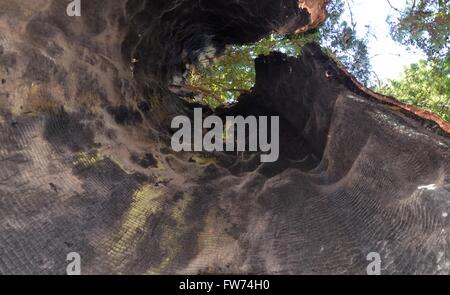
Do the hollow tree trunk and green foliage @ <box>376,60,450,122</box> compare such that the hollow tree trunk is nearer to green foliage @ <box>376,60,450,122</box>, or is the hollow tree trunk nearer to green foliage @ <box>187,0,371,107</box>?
green foliage @ <box>187,0,371,107</box>

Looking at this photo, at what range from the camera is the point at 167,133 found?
346cm

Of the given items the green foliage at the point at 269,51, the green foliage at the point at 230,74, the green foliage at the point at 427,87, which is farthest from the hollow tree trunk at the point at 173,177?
the green foliage at the point at 230,74

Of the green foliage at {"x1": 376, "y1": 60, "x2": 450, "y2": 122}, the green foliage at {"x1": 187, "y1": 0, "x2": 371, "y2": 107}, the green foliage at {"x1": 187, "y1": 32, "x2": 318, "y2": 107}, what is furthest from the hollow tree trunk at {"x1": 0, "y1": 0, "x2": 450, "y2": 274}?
the green foliage at {"x1": 187, "y1": 32, "x2": 318, "y2": 107}

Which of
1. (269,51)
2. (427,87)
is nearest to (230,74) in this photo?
(269,51)

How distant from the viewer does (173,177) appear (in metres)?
2.85

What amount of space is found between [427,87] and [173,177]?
5.34 meters

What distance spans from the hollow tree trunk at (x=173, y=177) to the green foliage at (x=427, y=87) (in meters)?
3.72

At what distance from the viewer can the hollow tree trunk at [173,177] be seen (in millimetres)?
2105

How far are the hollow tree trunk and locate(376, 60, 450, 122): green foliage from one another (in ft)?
12.2

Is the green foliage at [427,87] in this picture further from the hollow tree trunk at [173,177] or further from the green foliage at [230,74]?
the hollow tree trunk at [173,177]

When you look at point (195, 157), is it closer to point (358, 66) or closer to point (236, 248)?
point (236, 248)

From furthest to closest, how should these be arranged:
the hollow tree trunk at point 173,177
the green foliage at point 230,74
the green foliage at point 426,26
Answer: the green foliage at point 230,74, the green foliage at point 426,26, the hollow tree trunk at point 173,177

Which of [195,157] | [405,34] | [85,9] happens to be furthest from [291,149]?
[405,34]

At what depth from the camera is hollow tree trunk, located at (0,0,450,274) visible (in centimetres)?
211
